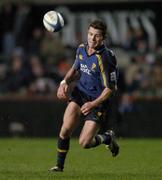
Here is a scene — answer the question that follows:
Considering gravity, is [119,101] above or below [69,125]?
below

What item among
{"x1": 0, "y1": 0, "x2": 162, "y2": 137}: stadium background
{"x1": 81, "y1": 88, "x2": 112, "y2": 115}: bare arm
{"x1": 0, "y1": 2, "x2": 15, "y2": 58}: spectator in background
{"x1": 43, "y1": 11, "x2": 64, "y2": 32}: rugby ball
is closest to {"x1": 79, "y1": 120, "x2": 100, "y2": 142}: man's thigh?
{"x1": 81, "y1": 88, "x2": 112, "y2": 115}: bare arm

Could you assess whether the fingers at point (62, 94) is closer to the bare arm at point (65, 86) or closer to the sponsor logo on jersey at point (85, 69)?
the bare arm at point (65, 86)

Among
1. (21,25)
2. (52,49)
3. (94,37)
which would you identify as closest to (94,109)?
(94,37)

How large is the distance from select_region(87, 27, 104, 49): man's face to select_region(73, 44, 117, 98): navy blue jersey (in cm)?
9

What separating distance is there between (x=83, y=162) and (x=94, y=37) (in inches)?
115

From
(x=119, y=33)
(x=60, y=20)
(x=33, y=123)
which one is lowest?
(x=33, y=123)

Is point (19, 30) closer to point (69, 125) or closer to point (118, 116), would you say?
point (118, 116)

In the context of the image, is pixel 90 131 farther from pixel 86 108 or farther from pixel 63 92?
pixel 63 92

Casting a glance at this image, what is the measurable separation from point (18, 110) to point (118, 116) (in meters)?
2.50

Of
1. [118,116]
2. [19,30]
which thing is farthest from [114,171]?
[19,30]

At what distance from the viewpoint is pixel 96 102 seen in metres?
11.6

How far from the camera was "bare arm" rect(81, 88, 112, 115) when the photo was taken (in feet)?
37.9

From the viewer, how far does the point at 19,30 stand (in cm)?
→ 2392

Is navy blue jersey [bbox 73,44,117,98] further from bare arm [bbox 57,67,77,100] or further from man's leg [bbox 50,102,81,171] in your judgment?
man's leg [bbox 50,102,81,171]
